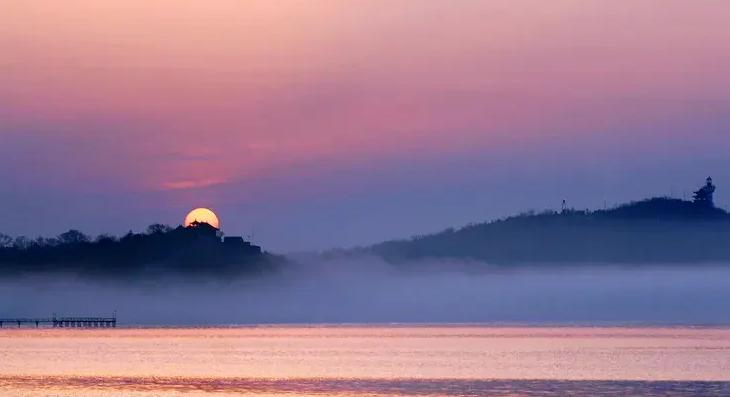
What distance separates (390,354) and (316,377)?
58.2 m

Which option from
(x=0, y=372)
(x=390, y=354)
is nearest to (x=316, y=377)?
(x=0, y=372)

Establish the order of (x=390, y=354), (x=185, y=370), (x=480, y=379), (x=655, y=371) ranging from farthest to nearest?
(x=390, y=354), (x=185, y=370), (x=655, y=371), (x=480, y=379)

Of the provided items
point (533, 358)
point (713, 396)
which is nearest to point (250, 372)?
point (533, 358)

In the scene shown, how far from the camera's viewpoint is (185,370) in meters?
147

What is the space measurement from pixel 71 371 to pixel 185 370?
11630 millimetres

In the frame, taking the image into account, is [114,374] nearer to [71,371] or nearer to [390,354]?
[71,371]

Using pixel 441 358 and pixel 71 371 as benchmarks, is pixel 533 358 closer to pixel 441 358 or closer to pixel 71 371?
pixel 441 358

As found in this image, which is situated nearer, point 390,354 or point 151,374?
point 151,374

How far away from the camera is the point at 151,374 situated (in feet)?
457

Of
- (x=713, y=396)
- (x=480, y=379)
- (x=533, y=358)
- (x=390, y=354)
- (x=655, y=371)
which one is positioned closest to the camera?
(x=713, y=396)

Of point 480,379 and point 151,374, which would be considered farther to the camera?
point 151,374

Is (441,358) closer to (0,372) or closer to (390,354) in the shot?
(390,354)

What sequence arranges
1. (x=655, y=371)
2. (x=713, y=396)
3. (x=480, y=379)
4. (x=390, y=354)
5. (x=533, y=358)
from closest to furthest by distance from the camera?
1. (x=713, y=396)
2. (x=480, y=379)
3. (x=655, y=371)
4. (x=533, y=358)
5. (x=390, y=354)

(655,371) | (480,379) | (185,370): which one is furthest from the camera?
(185,370)
